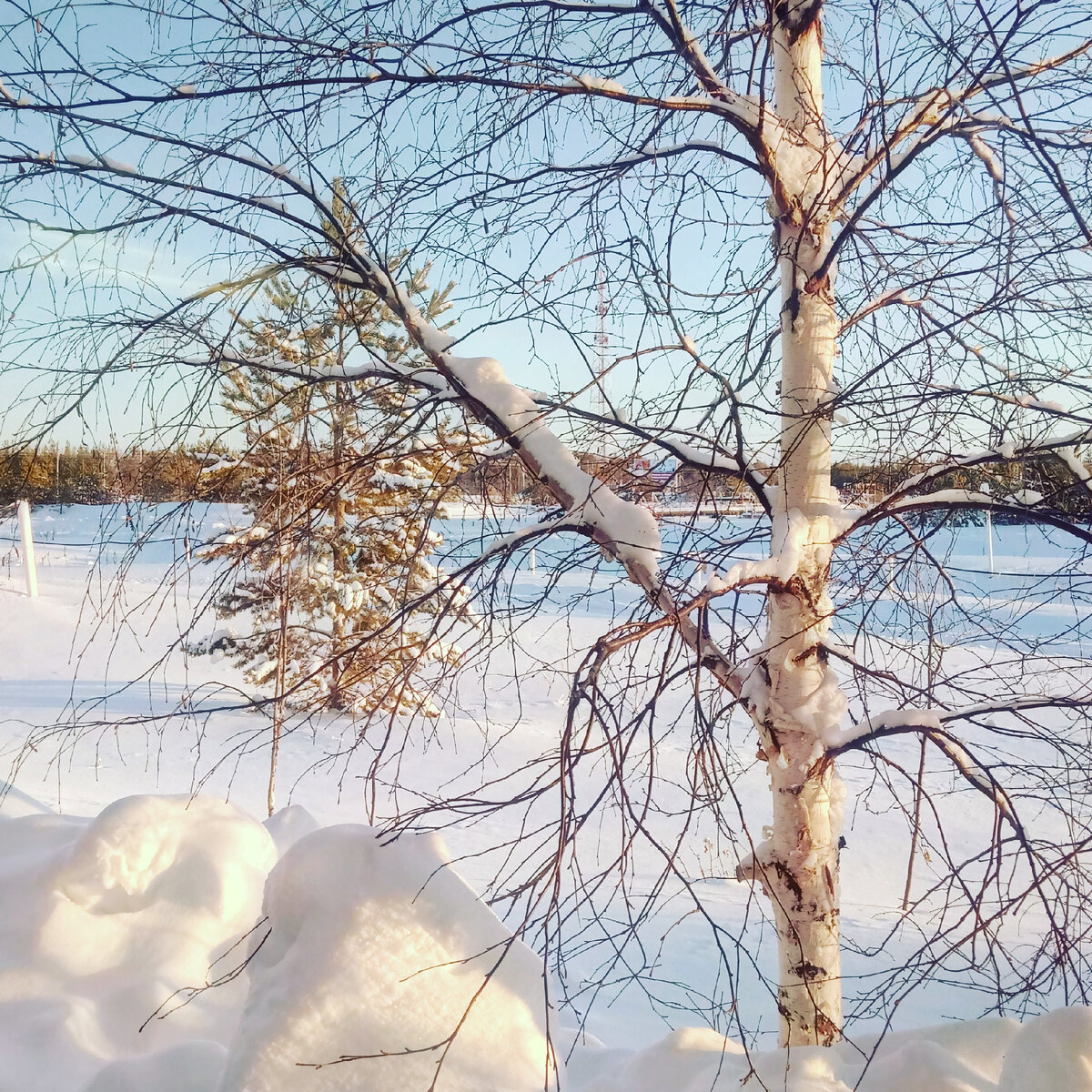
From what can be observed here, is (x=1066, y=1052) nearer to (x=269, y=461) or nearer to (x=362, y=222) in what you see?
(x=362, y=222)

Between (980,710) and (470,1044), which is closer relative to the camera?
(470,1044)

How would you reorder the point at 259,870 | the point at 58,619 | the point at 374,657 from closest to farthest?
the point at 374,657 → the point at 259,870 → the point at 58,619

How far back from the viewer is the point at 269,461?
427cm

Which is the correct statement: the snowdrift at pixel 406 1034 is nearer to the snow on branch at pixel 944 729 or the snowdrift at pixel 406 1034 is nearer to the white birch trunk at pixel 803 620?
the white birch trunk at pixel 803 620

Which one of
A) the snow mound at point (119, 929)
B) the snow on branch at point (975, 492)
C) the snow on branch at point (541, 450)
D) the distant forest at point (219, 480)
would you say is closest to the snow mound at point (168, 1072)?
the snow mound at point (119, 929)

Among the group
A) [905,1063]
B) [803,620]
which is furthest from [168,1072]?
[803,620]

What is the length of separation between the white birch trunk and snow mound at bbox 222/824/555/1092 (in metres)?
0.91

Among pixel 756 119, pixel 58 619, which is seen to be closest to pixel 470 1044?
pixel 756 119

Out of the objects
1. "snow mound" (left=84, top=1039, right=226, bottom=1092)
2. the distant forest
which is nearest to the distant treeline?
the distant forest

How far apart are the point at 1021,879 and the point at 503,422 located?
7242 millimetres

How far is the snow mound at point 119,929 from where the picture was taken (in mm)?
3199

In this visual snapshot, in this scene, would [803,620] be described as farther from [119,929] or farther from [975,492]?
[119,929]

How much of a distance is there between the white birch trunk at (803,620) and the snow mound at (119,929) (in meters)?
2.37

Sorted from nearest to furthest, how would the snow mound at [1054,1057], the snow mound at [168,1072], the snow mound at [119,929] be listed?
the snow mound at [1054,1057] → the snow mound at [168,1072] → the snow mound at [119,929]
